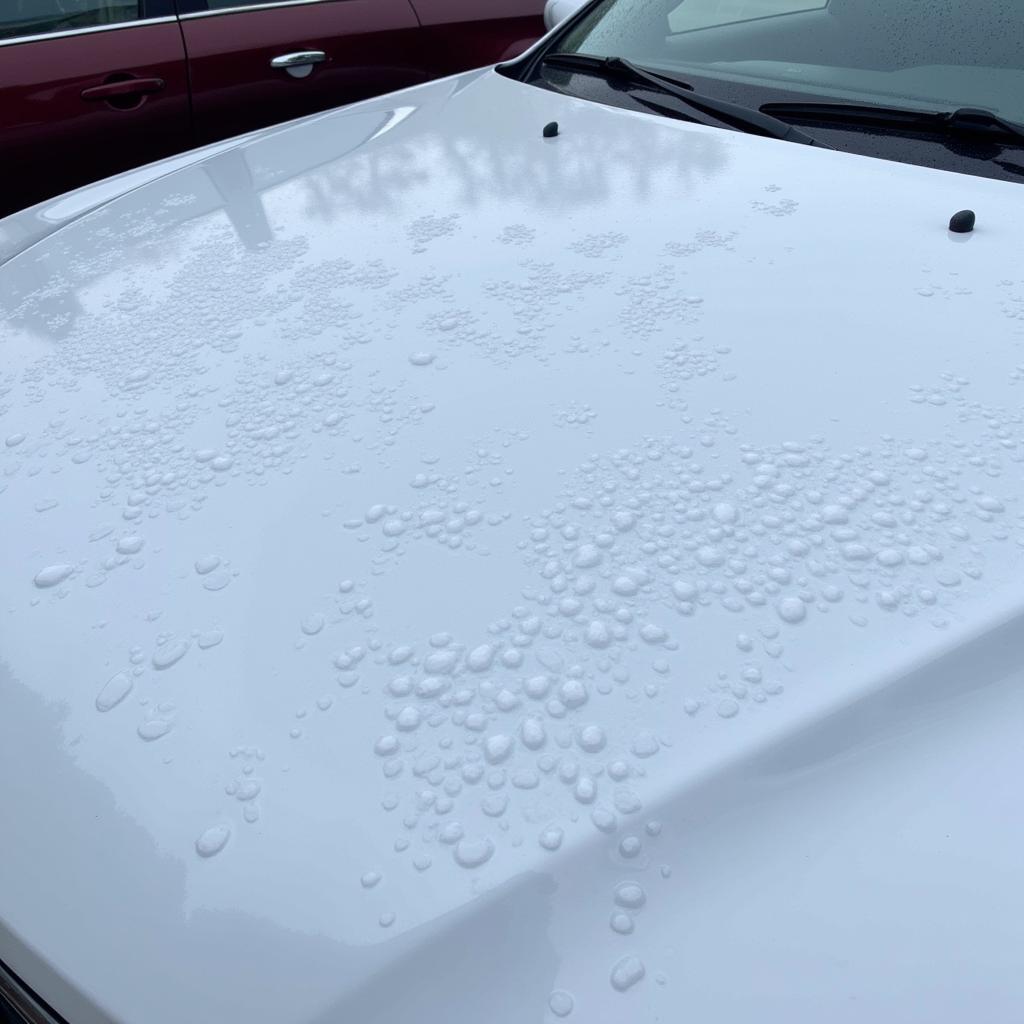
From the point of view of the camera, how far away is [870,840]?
2.36 feet

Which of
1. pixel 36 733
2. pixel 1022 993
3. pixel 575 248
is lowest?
pixel 1022 993

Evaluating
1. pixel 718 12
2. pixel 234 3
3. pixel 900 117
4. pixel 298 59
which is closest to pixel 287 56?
pixel 298 59

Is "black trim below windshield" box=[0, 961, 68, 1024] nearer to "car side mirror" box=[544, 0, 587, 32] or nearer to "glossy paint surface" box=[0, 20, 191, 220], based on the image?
"car side mirror" box=[544, 0, 587, 32]

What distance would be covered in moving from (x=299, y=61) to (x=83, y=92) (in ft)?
2.22

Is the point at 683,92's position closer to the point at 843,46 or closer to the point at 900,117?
the point at 843,46

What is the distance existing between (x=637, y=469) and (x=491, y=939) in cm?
48

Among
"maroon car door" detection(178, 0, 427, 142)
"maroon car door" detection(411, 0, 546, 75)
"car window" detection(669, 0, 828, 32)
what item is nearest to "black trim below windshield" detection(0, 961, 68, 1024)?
"car window" detection(669, 0, 828, 32)

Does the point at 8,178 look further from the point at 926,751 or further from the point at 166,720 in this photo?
the point at 926,751

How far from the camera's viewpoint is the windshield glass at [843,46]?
5.30ft

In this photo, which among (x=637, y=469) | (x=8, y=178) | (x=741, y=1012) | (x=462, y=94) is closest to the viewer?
(x=741, y=1012)

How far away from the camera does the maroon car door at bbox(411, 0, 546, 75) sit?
3.41 metres

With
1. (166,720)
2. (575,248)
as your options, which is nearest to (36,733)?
(166,720)

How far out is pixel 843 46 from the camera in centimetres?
180

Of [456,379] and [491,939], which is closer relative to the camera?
[491,939]
